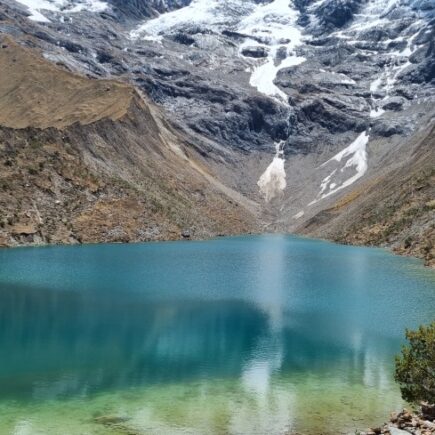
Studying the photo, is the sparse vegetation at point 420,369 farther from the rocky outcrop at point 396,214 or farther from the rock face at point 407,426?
the rocky outcrop at point 396,214

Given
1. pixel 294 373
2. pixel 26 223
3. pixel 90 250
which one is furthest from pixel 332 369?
pixel 26 223

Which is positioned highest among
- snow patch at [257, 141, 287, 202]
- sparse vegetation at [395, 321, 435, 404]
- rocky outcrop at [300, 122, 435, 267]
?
snow patch at [257, 141, 287, 202]

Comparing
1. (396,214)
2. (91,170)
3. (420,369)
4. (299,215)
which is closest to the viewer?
(420,369)

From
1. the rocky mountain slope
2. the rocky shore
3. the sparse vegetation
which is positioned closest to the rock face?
the rocky shore

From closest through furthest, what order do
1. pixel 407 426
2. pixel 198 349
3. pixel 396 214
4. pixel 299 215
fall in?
pixel 407 426, pixel 198 349, pixel 396 214, pixel 299 215

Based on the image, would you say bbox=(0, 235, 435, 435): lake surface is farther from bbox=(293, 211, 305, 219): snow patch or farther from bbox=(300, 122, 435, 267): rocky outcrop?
bbox=(293, 211, 305, 219): snow patch

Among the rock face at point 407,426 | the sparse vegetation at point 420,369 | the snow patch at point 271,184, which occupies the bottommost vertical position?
the rock face at point 407,426

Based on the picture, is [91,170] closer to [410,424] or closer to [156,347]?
[156,347]

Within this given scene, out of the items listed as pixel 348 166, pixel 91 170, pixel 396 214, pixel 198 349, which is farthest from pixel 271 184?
pixel 198 349

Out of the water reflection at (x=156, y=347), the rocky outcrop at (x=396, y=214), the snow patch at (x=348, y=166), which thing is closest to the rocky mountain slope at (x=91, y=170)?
the rocky outcrop at (x=396, y=214)
